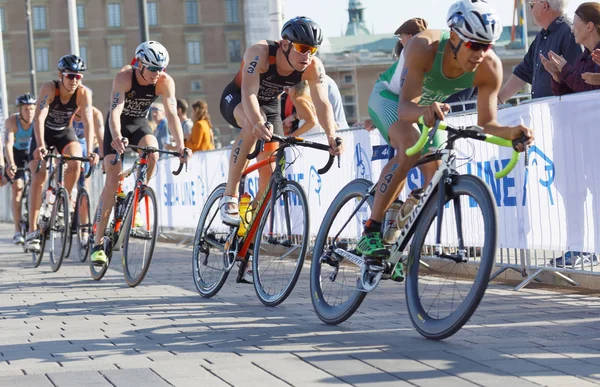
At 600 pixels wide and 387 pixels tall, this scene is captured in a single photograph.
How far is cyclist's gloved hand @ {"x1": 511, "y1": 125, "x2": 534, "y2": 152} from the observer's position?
6023 mm

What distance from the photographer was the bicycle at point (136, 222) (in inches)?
395

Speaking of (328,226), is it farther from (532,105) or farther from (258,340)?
(532,105)

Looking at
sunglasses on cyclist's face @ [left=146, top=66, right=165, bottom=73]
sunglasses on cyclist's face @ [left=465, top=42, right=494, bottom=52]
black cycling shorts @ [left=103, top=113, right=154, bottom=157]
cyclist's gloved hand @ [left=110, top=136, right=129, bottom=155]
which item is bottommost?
cyclist's gloved hand @ [left=110, top=136, right=129, bottom=155]

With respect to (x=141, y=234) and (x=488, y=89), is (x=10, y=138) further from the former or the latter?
(x=488, y=89)

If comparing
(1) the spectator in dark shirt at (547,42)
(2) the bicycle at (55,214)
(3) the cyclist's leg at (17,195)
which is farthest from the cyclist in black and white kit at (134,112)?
(3) the cyclist's leg at (17,195)

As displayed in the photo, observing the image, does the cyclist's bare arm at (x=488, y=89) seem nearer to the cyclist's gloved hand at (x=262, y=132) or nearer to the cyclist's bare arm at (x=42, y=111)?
the cyclist's gloved hand at (x=262, y=132)

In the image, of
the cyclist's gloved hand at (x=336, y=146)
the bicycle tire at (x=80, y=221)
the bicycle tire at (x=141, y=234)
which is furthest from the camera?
the bicycle tire at (x=80, y=221)

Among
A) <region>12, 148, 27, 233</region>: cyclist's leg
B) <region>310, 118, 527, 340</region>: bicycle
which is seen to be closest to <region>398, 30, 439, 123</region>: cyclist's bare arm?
<region>310, 118, 527, 340</region>: bicycle

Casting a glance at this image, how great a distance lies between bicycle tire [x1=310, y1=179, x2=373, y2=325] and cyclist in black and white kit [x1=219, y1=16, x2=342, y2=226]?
64 centimetres

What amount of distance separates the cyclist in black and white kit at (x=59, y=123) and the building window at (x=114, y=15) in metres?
109

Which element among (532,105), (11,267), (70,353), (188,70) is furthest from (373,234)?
(188,70)

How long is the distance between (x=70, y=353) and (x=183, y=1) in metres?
117

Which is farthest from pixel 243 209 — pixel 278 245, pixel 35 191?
pixel 35 191

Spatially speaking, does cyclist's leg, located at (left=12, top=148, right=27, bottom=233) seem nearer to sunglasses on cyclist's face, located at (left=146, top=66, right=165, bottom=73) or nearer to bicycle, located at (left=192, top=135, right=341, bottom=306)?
sunglasses on cyclist's face, located at (left=146, top=66, right=165, bottom=73)
